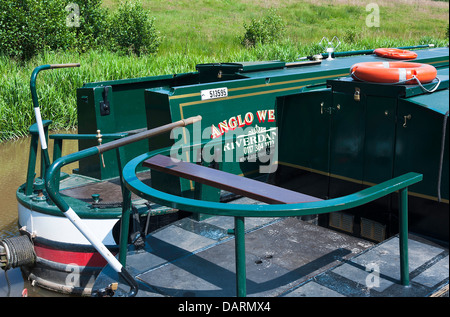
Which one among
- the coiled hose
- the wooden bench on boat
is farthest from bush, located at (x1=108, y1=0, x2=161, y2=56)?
the wooden bench on boat

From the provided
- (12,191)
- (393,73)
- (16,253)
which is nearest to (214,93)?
(393,73)

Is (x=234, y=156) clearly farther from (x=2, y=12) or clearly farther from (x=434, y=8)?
(x=434, y=8)

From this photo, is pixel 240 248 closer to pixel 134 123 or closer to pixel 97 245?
pixel 97 245

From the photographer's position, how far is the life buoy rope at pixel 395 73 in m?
4.29

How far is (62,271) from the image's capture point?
16.7 ft

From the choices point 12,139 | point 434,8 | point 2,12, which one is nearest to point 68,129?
point 12,139

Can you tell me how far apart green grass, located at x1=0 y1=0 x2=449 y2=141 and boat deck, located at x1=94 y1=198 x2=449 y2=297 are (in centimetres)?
756

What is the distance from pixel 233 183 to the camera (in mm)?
3492

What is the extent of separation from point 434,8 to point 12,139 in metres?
40.2

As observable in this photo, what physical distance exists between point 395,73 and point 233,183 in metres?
1.76

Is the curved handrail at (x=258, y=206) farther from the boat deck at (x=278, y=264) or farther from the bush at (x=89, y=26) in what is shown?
the bush at (x=89, y=26)

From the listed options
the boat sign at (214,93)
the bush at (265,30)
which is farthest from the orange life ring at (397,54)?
the bush at (265,30)

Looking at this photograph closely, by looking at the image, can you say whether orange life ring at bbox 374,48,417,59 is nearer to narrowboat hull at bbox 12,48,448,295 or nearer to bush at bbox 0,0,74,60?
narrowboat hull at bbox 12,48,448,295

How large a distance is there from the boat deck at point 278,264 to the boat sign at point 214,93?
4.45 ft
